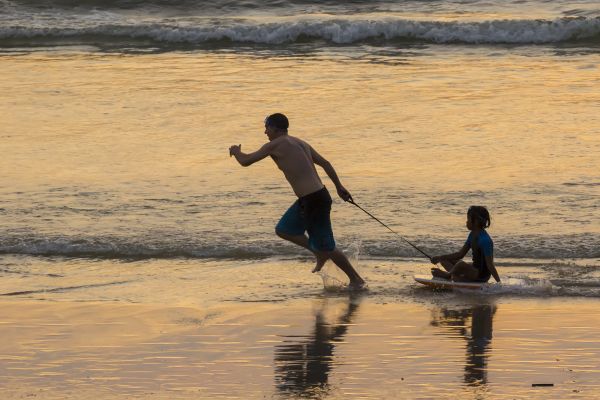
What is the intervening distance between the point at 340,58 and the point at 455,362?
16.3 metres

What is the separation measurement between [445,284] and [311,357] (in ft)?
7.07

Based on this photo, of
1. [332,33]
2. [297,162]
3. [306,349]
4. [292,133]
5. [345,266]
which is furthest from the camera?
[332,33]

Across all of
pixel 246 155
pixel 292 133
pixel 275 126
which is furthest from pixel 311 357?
pixel 292 133

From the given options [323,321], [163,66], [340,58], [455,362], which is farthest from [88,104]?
[455,362]

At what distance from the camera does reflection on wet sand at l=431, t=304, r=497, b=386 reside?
25.6ft

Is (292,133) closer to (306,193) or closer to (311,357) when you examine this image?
(306,193)

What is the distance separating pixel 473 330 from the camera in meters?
8.88

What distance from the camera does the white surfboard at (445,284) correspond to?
10039 mm

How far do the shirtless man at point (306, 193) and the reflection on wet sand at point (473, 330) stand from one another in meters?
1.09

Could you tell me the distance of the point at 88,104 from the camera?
19.2 m

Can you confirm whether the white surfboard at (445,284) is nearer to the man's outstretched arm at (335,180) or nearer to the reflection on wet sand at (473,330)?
the reflection on wet sand at (473,330)

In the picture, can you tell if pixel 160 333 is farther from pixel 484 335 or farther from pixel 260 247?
pixel 260 247

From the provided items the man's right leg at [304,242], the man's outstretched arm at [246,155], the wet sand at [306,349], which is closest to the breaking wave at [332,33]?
the man's right leg at [304,242]

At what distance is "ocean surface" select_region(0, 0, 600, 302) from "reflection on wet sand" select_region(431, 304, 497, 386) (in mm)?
635
